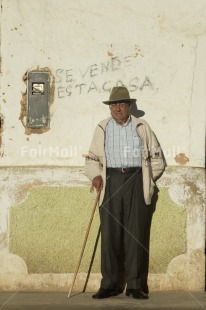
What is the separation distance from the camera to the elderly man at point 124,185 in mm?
6906

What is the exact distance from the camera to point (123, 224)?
698cm

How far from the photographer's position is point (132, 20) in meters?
7.29

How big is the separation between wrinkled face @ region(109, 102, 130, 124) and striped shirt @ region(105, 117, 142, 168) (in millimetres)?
90

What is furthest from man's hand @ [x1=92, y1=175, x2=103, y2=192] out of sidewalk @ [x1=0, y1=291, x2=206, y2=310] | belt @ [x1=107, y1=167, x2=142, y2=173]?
sidewalk @ [x1=0, y1=291, x2=206, y2=310]

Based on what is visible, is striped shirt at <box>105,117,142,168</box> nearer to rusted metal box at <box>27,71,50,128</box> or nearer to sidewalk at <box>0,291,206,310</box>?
rusted metal box at <box>27,71,50,128</box>

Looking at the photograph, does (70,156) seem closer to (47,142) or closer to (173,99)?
(47,142)

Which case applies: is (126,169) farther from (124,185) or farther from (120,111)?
(120,111)

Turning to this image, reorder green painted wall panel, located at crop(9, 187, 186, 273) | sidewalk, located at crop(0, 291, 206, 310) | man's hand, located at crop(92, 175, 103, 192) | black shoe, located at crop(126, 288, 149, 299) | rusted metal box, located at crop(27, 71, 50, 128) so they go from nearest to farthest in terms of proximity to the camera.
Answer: sidewalk, located at crop(0, 291, 206, 310) → black shoe, located at crop(126, 288, 149, 299) → man's hand, located at crop(92, 175, 103, 192) → green painted wall panel, located at crop(9, 187, 186, 273) → rusted metal box, located at crop(27, 71, 50, 128)

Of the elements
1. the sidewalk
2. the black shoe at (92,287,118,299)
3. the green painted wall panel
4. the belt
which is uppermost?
the belt

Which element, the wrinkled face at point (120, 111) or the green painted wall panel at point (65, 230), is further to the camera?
the green painted wall panel at point (65, 230)

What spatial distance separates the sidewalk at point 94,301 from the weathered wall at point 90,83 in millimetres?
797

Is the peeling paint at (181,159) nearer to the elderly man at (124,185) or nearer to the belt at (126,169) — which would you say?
the elderly man at (124,185)

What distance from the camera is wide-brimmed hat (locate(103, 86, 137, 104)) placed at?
6.91 m

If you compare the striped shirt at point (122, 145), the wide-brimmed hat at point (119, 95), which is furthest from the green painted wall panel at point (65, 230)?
the wide-brimmed hat at point (119, 95)
